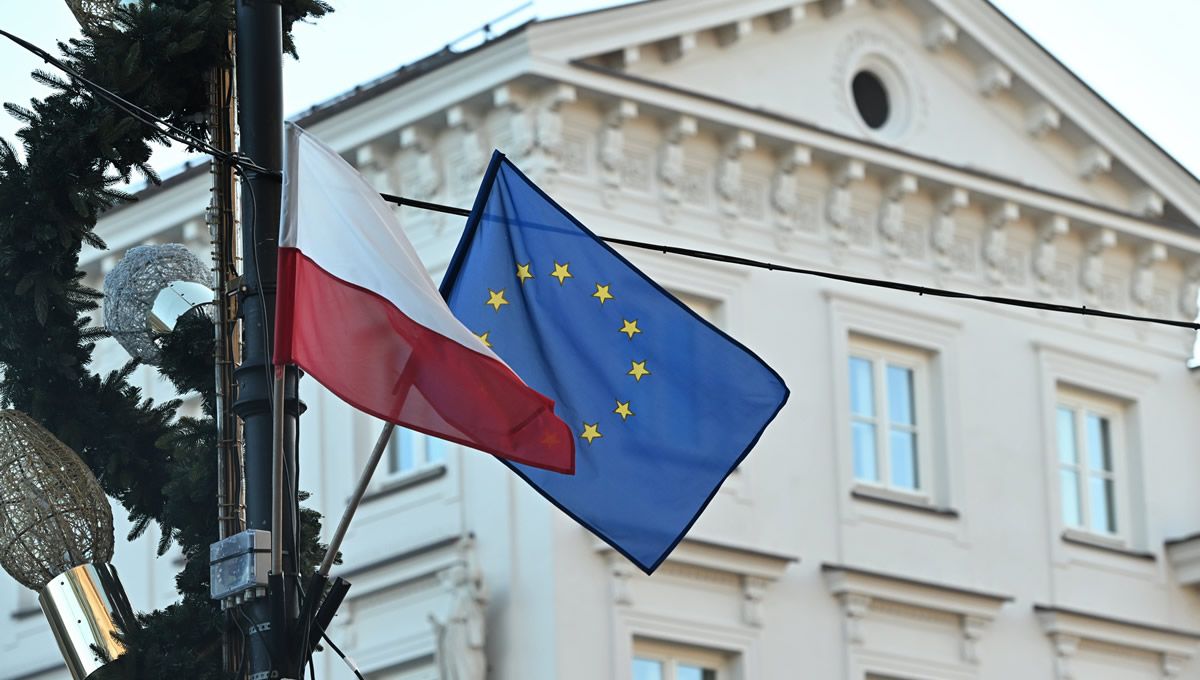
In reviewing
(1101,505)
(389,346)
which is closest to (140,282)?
(389,346)

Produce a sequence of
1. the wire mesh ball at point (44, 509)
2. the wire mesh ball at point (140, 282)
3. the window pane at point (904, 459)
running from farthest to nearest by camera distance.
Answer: the window pane at point (904, 459), the wire mesh ball at point (140, 282), the wire mesh ball at point (44, 509)

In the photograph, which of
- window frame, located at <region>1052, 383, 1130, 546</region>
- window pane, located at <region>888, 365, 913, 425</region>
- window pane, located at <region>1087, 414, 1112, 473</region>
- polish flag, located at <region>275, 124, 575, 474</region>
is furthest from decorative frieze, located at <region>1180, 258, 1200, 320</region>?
polish flag, located at <region>275, 124, 575, 474</region>

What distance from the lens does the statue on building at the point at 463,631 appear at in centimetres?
1973

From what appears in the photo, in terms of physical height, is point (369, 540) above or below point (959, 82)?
below

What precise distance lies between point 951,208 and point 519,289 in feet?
45.5

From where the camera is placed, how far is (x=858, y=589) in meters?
21.7

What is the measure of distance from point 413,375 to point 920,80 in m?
16.1

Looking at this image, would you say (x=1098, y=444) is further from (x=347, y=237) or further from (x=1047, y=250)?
(x=347, y=237)

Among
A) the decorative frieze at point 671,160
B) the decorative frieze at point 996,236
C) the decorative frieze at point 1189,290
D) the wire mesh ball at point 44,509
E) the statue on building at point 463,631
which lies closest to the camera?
the wire mesh ball at point 44,509

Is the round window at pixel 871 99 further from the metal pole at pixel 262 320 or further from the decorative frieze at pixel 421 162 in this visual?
the metal pole at pixel 262 320

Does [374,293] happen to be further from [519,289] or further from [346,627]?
[346,627]

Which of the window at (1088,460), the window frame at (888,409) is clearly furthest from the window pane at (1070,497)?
the window frame at (888,409)

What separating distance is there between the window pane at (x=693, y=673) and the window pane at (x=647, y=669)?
0.19 meters

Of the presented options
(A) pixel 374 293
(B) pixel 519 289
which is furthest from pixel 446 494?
(A) pixel 374 293
